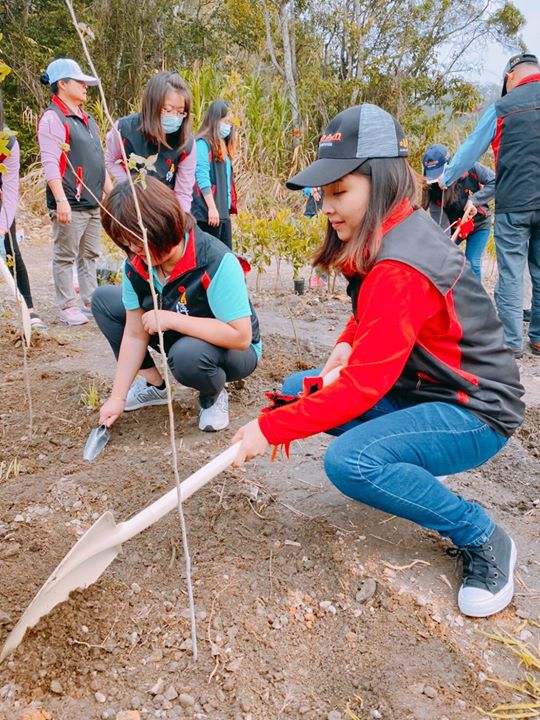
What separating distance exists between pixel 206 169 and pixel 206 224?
42cm

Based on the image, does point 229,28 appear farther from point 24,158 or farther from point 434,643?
point 434,643

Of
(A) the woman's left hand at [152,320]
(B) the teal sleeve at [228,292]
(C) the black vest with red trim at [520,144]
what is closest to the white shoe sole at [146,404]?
(A) the woman's left hand at [152,320]

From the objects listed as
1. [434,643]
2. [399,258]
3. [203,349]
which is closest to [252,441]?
[399,258]

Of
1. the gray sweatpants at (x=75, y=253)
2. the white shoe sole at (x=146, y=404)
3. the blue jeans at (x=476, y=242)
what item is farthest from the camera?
the blue jeans at (x=476, y=242)

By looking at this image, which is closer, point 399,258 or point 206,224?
point 399,258

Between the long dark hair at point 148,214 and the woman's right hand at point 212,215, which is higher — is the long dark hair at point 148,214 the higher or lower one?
the higher one

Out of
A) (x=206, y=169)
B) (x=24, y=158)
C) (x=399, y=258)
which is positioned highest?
(x=399, y=258)

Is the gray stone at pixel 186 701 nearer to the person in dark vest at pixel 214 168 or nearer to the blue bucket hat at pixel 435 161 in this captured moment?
the person in dark vest at pixel 214 168

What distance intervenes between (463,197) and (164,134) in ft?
8.47

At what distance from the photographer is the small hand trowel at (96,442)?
254cm

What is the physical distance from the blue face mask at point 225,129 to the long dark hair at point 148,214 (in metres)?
2.74

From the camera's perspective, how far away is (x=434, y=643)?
1.68m

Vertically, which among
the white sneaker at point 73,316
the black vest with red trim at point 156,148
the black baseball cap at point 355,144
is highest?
the black baseball cap at point 355,144

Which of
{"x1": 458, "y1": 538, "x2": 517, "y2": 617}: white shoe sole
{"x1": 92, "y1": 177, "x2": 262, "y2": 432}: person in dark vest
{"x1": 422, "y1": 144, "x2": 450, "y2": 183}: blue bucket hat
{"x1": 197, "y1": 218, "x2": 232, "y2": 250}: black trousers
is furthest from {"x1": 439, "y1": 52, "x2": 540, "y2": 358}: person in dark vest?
{"x1": 458, "y1": 538, "x2": 517, "y2": 617}: white shoe sole
